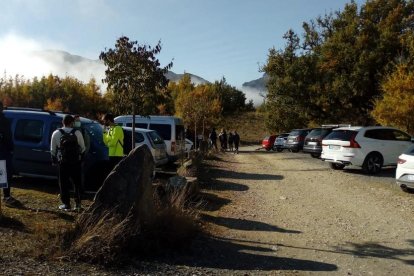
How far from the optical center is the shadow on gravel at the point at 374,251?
275 inches

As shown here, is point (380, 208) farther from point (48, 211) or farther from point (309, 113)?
point (309, 113)

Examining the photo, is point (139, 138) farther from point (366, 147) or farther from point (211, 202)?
point (366, 147)

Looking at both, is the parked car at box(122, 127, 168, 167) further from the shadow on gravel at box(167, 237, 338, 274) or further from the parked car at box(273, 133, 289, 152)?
the parked car at box(273, 133, 289, 152)

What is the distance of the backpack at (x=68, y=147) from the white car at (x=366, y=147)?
448 inches

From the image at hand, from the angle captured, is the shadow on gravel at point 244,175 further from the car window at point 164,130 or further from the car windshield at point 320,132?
the car windshield at point 320,132

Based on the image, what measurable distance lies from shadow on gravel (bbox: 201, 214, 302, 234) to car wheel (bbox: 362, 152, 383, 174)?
29.7 feet

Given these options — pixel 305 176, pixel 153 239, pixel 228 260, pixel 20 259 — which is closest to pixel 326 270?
pixel 228 260

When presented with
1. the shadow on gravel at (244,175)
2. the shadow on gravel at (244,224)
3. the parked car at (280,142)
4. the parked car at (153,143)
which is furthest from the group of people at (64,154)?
the parked car at (280,142)

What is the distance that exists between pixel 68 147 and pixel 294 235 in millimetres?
4051

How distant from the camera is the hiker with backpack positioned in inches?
322

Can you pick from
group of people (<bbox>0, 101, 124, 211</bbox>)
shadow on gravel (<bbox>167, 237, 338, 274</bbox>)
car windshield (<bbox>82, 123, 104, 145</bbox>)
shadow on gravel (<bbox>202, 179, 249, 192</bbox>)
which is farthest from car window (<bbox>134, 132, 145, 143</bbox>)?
shadow on gravel (<bbox>167, 237, 338, 274</bbox>)

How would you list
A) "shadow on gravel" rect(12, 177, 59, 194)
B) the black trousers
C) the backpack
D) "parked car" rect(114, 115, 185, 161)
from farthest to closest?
"parked car" rect(114, 115, 185, 161) < "shadow on gravel" rect(12, 177, 59, 194) < the black trousers < the backpack

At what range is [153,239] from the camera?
6.86 meters

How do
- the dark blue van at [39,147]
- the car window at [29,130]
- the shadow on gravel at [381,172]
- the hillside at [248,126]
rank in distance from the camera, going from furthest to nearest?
the hillside at [248,126]
the shadow on gravel at [381,172]
the car window at [29,130]
the dark blue van at [39,147]
